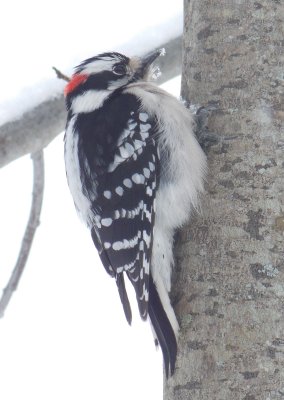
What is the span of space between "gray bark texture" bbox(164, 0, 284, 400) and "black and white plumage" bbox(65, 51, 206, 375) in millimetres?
81

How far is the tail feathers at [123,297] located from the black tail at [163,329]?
7cm

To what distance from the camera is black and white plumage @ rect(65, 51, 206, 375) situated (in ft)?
8.32

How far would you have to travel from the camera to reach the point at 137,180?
8.78 feet

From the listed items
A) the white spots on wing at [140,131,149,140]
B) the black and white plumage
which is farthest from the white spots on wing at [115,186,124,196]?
the white spots on wing at [140,131,149,140]

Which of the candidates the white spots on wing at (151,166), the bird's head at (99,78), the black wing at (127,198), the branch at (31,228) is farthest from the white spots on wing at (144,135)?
the branch at (31,228)

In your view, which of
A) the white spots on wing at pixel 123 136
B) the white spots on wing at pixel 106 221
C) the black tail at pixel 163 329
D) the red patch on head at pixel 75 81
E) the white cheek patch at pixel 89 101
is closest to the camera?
the black tail at pixel 163 329

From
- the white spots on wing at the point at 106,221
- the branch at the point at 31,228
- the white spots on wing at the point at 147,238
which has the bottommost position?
the branch at the point at 31,228

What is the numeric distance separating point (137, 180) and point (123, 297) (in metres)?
0.42

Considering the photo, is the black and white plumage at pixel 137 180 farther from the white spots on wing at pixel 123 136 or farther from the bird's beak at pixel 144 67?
the bird's beak at pixel 144 67

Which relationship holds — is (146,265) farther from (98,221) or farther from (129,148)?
(129,148)

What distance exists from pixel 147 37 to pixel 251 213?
71.6 inches

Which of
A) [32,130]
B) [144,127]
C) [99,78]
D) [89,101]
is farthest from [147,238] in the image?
[32,130]

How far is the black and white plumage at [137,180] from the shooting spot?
8.32ft

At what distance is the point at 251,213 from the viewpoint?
2.36 metres
